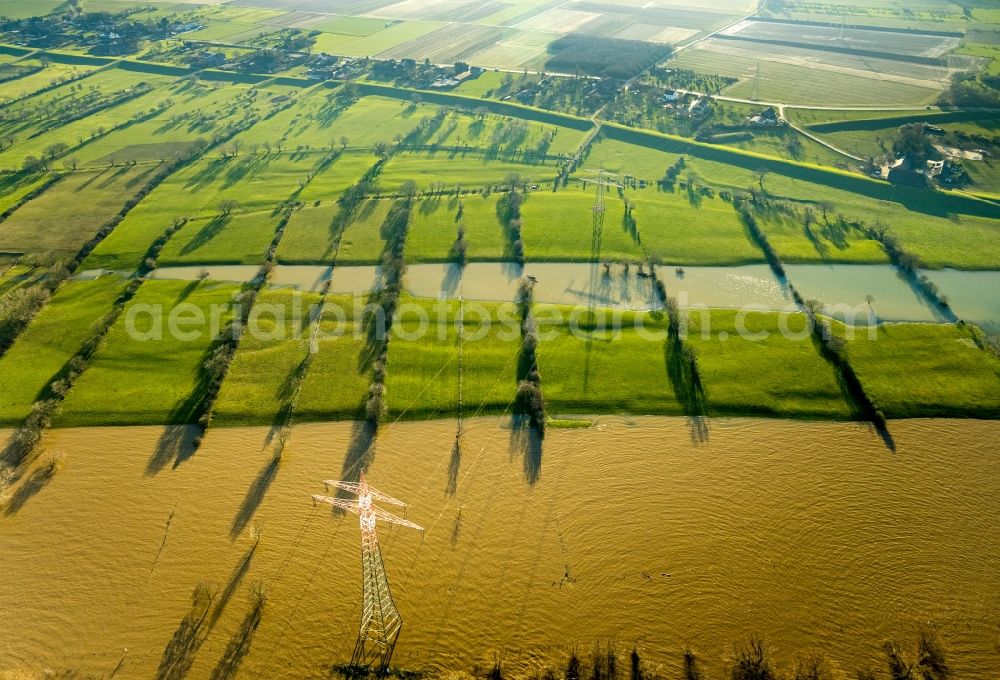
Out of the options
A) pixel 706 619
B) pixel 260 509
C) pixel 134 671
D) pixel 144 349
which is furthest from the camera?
pixel 144 349

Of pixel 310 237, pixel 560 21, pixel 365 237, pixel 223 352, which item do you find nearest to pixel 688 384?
pixel 223 352

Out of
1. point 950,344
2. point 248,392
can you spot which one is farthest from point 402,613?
point 950,344

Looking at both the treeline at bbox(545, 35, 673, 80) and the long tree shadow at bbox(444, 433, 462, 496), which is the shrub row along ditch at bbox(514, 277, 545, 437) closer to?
the long tree shadow at bbox(444, 433, 462, 496)

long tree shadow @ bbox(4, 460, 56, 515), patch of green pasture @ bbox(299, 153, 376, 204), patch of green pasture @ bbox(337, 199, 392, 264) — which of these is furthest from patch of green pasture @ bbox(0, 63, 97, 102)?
long tree shadow @ bbox(4, 460, 56, 515)

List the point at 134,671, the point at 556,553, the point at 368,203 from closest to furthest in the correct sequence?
the point at 134,671, the point at 556,553, the point at 368,203

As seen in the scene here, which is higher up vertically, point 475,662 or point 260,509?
point 260,509

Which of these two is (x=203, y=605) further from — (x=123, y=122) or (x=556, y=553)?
(x=123, y=122)

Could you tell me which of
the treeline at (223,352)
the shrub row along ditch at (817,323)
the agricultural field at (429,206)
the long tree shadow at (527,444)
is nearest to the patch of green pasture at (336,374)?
the agricultural field at (429,206)

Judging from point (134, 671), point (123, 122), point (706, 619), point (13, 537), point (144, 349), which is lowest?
point (706, 619)

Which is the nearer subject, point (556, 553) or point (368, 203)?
point (556, 553)
